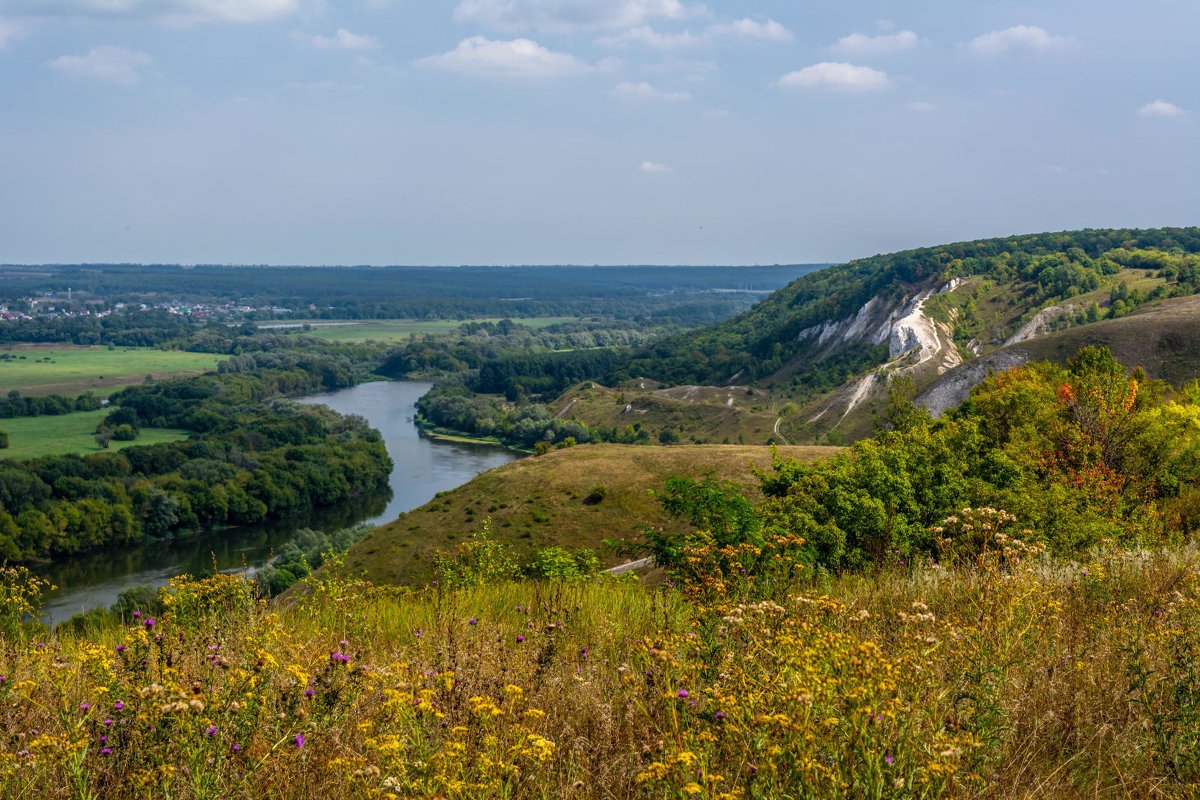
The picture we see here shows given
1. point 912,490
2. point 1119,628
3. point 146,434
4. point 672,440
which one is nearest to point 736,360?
point 672,440

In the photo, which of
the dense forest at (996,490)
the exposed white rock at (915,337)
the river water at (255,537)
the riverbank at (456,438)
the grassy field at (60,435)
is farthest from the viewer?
the riverbank at (456,438)

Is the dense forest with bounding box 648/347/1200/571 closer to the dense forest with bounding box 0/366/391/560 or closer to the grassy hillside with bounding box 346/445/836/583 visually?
the grassy hillside with bounding box 346/445/836/583

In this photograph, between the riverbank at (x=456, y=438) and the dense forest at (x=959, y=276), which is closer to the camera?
the riverbank at (x=456, y=438)

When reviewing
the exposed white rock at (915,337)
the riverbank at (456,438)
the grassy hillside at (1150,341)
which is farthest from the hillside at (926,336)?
the riverbank at (456,438)

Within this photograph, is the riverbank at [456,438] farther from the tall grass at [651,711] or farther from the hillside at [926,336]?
the tall grass at [651,711]

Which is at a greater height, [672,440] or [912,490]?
[912,490]

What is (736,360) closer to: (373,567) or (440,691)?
(373,567)
